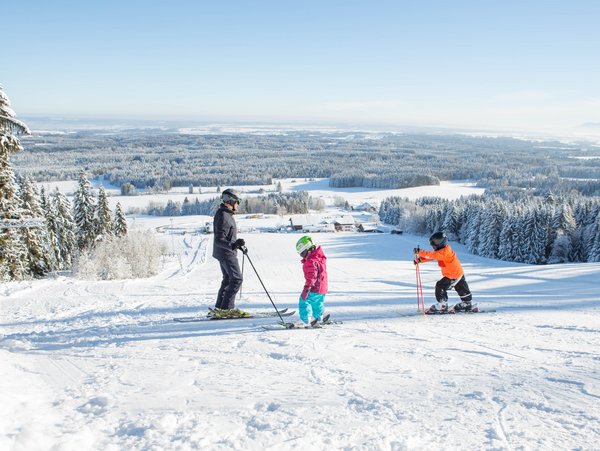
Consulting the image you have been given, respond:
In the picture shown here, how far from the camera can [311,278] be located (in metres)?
7.18

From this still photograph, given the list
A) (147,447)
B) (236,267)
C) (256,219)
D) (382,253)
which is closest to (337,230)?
(256,219)

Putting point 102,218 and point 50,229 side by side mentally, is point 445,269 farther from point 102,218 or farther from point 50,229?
point 102,218

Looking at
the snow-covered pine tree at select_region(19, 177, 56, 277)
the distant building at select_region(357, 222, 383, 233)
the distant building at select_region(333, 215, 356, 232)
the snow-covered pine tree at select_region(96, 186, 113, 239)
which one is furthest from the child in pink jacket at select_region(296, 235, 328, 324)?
the distant building at select_region(333, 215, 356, 232)

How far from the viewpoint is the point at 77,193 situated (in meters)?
36.2

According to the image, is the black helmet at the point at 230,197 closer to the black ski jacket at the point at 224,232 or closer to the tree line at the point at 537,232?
the black ski jacket at the point at 224,232

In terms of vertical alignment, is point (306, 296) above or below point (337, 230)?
above

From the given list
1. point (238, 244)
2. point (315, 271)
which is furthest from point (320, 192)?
point (315, 271)

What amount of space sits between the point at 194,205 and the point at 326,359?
101168 millimetres

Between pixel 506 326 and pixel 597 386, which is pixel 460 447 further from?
pixel 506 326

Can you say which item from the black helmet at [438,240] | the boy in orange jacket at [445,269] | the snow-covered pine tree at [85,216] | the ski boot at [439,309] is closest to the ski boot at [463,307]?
the boy in orange jacket at [445,269]

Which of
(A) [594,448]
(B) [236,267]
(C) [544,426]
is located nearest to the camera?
(A) [594,448]

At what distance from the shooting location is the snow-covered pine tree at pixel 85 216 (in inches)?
1435

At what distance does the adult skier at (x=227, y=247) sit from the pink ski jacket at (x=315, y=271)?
1256 millimetres

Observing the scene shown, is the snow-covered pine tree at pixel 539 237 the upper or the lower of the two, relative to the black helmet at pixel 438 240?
lower
